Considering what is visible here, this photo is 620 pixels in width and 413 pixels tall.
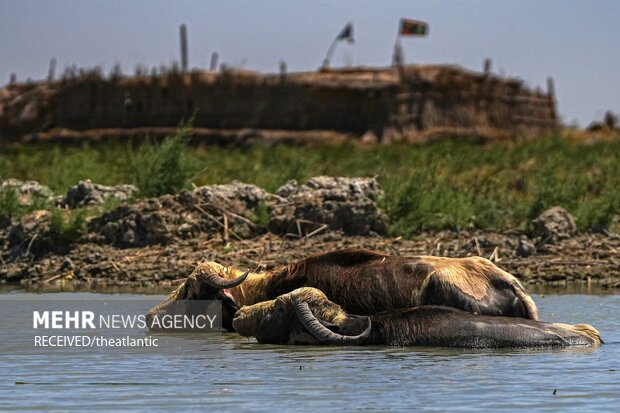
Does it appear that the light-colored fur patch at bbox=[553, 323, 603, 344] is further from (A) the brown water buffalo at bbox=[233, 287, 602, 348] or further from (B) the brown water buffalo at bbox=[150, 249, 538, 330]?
(B) the brown water buffalo at bbox=[150, 249, 538, 330]

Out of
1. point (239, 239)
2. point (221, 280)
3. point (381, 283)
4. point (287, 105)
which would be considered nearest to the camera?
point (381, 283)

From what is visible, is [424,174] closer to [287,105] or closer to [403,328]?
[403,328]

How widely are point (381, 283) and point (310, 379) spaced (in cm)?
221

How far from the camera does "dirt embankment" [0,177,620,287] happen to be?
17031mm

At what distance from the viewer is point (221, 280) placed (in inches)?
443

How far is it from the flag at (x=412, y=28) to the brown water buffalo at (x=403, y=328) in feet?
120

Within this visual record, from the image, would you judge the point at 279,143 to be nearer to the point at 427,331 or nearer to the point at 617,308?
the point at 617,308

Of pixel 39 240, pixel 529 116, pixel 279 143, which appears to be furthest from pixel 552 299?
pixel 529 116

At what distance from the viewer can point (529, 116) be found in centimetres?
4453

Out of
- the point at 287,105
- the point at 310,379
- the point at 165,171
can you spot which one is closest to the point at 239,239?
the point at 165,171

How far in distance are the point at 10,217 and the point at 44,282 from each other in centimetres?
282

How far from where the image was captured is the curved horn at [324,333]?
10.3 meters

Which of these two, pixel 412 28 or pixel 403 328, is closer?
pixel 403 328

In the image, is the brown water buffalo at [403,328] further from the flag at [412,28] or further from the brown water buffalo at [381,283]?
the flag at [412,28]
